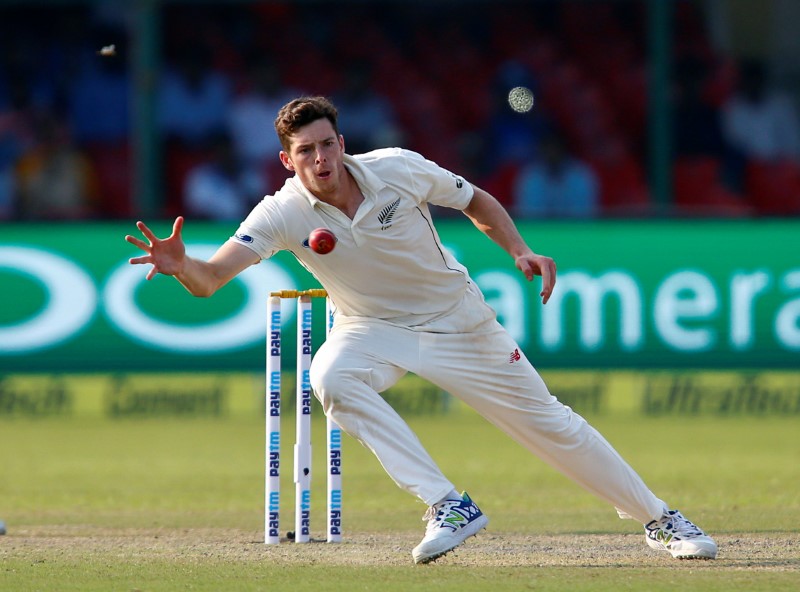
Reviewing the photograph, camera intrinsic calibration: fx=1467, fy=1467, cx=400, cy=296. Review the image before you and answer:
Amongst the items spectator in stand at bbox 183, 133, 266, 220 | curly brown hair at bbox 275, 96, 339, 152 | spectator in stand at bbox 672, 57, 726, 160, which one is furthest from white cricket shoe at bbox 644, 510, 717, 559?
spectator in stand at bbox 672, 57, 726, 160

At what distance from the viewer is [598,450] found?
5422mm

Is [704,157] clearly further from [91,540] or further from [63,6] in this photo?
[91,540]

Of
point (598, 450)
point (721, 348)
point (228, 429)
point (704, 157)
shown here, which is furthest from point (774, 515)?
point (704, 157)

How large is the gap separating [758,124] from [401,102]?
375 cm

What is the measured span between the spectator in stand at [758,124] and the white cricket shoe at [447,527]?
1058 centimetres

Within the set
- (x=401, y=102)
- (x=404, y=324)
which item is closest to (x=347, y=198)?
(x=404, y=324)

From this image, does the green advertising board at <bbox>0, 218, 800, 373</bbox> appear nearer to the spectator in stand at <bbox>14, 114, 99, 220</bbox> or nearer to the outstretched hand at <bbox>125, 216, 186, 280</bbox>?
the spectator in stand at <bbox>14, 114, 99, 220</bbox>

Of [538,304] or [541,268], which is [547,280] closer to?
[541,268]

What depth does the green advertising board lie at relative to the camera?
11242 mm

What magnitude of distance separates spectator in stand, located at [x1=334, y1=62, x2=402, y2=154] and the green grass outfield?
12.1 feet

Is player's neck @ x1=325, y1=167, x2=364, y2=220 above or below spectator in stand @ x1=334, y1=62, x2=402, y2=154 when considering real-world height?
below

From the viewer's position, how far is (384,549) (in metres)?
5.80

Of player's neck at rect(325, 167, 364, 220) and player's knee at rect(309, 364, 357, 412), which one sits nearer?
player's knee at rect(309, 364, 357, 412)

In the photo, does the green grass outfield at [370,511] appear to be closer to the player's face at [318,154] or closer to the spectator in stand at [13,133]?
the player's face at [318,154]
